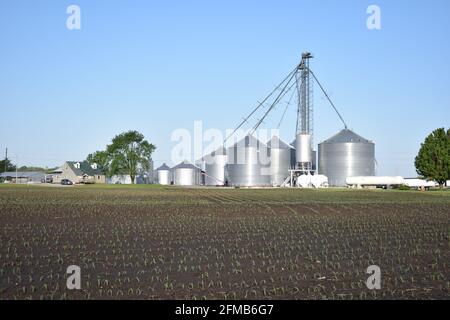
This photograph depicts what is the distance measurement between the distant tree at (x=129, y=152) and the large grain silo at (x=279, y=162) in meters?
36.5

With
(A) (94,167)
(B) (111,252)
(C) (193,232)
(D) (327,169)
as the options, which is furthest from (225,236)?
(A) (94,167)

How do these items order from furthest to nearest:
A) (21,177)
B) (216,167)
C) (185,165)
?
(21,177) < (185,165) < (216,167)

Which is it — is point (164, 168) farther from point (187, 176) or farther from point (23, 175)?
point (23, 175)

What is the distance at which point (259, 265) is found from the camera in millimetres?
15750

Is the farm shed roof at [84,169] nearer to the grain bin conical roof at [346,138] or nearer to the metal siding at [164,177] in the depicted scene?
the metal siding at [164,177]

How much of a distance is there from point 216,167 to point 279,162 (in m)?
15.9

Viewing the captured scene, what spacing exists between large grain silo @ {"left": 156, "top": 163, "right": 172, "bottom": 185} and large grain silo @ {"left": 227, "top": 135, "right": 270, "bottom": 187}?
43569 millimetres

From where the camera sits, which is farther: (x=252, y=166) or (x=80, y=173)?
(x=80, y=173)

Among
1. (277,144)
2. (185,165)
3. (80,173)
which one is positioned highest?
(277,144)

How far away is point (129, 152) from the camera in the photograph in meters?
132

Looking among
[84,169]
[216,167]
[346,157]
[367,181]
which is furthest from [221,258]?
[84,169]

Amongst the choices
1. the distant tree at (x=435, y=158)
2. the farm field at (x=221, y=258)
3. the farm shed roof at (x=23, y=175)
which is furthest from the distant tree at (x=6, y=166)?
the farm field at (x=221, y=258)
